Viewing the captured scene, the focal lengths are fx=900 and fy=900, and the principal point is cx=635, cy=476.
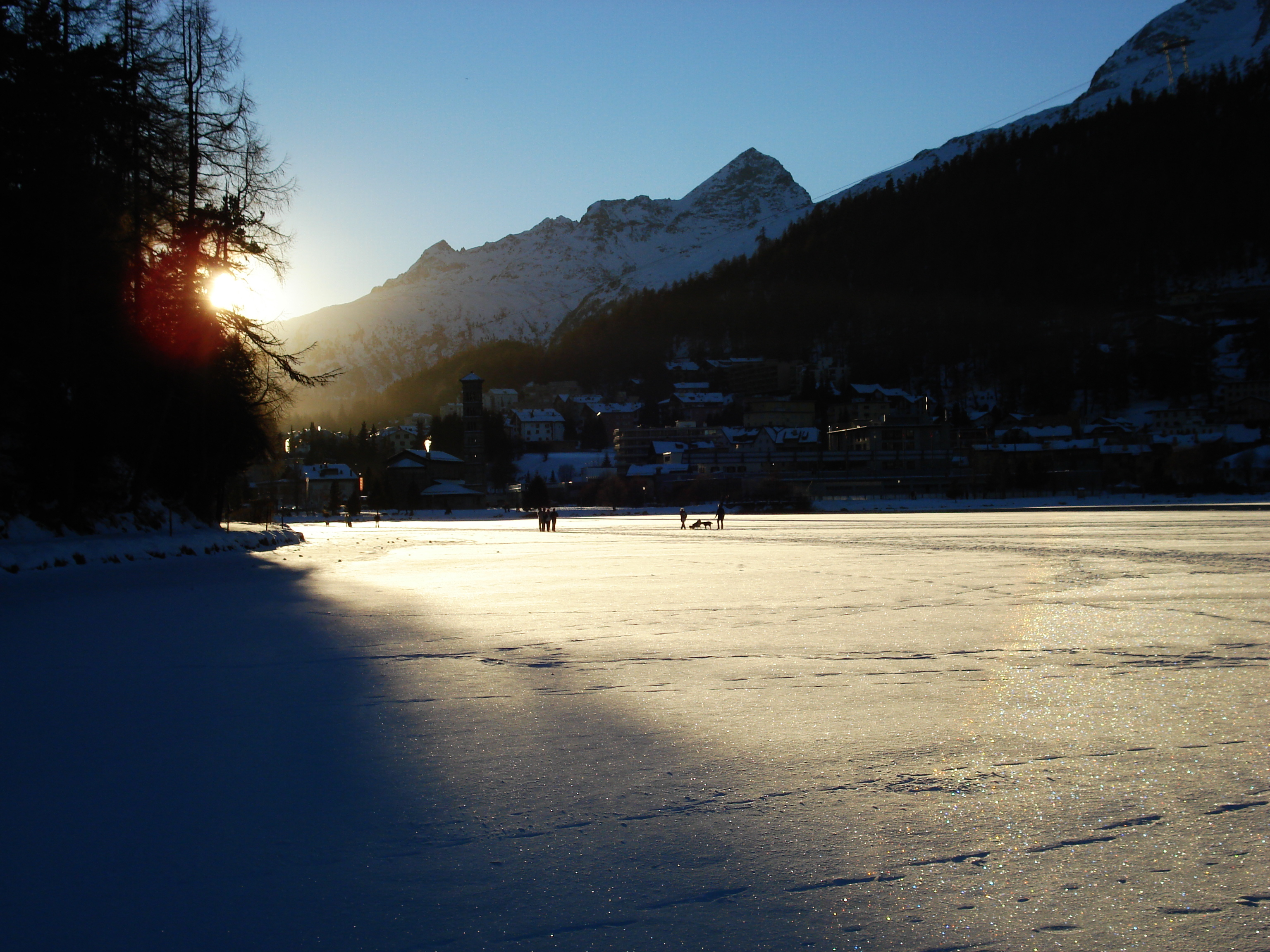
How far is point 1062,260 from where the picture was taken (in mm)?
168125

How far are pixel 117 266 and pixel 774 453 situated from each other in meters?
104

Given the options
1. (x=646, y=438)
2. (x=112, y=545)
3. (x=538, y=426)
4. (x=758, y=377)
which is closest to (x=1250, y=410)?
(x=646, y=438)

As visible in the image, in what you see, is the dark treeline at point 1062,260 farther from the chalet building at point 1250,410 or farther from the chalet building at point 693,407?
the chalet building at point 693,407

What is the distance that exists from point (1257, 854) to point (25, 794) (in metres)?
4.72

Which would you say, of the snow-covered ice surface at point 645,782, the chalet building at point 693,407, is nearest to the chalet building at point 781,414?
the chalet building at point 693,407

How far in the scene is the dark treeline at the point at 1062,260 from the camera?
484ft

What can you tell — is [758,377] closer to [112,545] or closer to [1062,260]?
[1062,260]

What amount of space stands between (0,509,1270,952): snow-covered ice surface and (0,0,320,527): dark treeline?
10.8 meters

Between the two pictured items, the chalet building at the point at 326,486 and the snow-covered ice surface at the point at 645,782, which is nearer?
the snow-covered ice surface at the point at 645,782

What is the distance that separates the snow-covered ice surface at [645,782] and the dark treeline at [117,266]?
10.8 m

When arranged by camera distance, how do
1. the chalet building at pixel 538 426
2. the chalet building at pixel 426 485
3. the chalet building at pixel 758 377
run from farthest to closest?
the chalet building at pixel 758 377 → the chalet building at pixel 538 426 → the chalet building at pixel 426 485

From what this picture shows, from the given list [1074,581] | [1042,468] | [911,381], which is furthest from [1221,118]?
[1074,581]

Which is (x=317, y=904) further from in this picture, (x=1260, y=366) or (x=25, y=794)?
(x=1260, y=366)

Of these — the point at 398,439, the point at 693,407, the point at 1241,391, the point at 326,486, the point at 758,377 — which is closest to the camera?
the point at 326,486
